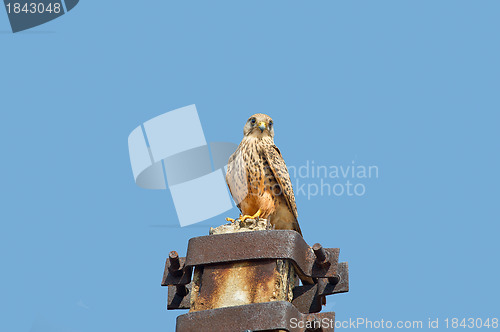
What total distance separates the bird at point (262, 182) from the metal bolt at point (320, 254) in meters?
2.21

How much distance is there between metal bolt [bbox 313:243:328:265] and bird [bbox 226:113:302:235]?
7.24 ft

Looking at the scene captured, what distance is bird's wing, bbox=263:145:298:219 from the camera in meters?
7.54

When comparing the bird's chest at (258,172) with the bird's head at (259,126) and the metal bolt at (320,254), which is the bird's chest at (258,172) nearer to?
the bird's head at (259,126)

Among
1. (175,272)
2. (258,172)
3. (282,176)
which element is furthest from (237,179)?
(175,272)

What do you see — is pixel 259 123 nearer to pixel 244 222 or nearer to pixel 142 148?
pixel 142 148

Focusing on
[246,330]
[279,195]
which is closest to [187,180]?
[279,195]

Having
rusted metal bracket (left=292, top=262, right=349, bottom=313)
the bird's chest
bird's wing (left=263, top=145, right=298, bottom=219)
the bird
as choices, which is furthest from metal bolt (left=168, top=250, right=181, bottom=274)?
bird's wing (left=263, top=145, right=298, bottom=219)

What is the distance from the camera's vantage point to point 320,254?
16.7 feet

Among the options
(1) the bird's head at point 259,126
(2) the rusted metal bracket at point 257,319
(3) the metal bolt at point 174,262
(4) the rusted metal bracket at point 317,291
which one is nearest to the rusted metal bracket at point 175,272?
(3) the metal bolt at point 174,262

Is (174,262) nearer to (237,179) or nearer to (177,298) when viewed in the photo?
(177,298)

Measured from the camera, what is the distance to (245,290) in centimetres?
489

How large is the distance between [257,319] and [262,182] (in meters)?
3.03

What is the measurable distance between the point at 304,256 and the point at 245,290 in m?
0.56

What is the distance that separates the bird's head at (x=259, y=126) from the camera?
7.86 meters
